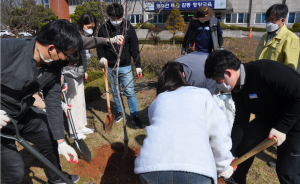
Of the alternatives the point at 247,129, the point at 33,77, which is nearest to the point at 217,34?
the point at 247,129

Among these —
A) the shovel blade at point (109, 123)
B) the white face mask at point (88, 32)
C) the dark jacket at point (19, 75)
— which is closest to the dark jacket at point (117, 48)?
the white face mask at point (88, 32)

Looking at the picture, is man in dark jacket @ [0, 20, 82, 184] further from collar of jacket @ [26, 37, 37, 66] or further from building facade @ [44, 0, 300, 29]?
building facade @ [44, 0, 300, 29]

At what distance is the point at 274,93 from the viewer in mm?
1862

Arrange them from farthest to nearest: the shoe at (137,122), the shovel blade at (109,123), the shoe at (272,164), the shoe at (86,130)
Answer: the shoe at (137,122)
the shoe at (86,130)
the shovel blade at (109,123)
the shoe at (272,164)

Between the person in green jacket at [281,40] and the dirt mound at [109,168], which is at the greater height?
the person in green jacket at [281,40]

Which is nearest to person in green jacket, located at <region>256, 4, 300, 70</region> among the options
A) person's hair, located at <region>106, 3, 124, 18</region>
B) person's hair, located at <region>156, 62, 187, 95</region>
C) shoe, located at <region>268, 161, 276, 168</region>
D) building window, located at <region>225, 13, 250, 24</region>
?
shoe, located at <region>268, 161, 276, 168</region>

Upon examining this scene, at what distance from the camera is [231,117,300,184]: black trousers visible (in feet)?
6.25

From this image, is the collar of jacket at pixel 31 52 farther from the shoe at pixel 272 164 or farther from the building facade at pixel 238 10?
the building facade at pixel 238 10

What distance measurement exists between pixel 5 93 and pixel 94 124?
8.04 ft

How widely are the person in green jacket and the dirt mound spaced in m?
2.52

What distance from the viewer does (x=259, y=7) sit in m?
25.6

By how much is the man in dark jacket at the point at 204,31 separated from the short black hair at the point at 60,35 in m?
3.20

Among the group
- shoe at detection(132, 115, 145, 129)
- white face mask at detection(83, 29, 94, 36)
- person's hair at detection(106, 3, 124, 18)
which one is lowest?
shoe at detection(132, 115, 145, 129)

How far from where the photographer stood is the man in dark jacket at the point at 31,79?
5.00 feet
